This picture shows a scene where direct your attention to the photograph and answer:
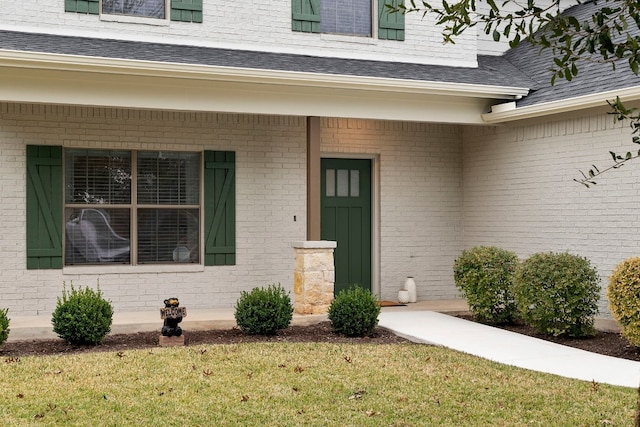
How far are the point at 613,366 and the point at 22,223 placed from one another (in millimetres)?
7655

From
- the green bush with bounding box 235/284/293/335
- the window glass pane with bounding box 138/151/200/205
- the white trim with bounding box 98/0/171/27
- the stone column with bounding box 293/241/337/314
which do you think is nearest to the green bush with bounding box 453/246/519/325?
the stone column with bounding box 293/241/337/314

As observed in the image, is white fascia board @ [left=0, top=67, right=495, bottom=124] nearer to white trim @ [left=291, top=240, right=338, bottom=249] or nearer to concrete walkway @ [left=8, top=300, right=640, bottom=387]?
→ white trim @ [left=291, top=240, right=338, bottom=249]

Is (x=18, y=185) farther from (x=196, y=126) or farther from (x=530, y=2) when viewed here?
(x=530, y=2)

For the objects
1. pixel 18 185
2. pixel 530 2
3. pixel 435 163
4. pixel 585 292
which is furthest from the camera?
pixel 435 163

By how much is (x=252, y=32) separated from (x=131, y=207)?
121 inches

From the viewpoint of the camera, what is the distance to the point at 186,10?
11.8m

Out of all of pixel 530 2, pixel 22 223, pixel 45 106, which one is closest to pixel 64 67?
pixel 45 106

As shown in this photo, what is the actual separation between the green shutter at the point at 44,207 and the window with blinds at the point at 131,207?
10.3 inches

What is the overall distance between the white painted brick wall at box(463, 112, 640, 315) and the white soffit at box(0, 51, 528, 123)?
2.87ft

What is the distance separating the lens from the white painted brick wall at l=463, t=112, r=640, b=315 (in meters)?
10.6

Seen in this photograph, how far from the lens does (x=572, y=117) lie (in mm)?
11391

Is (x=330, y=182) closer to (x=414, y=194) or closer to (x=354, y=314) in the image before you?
(x=414, y=194)

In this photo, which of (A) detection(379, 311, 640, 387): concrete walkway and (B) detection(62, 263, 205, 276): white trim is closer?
(A) detection(379, 311, 640, 387): concrete walkway

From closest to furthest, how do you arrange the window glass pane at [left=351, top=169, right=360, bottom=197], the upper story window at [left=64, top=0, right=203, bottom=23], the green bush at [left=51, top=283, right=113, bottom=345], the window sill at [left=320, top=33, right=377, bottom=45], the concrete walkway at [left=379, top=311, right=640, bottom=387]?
the concrete walkway at [left=379, top=311, right=640, bottom=387]
the green bush at [left=51, top=283, right=113, bottom=345]
the upper story window at [left=64, top=0, right=203, bottom=23]
the window sill at [left=320, top=33, right=377, bottom=45]
the window glass pane at [left=351, top=169, right=360, bottom=197]
